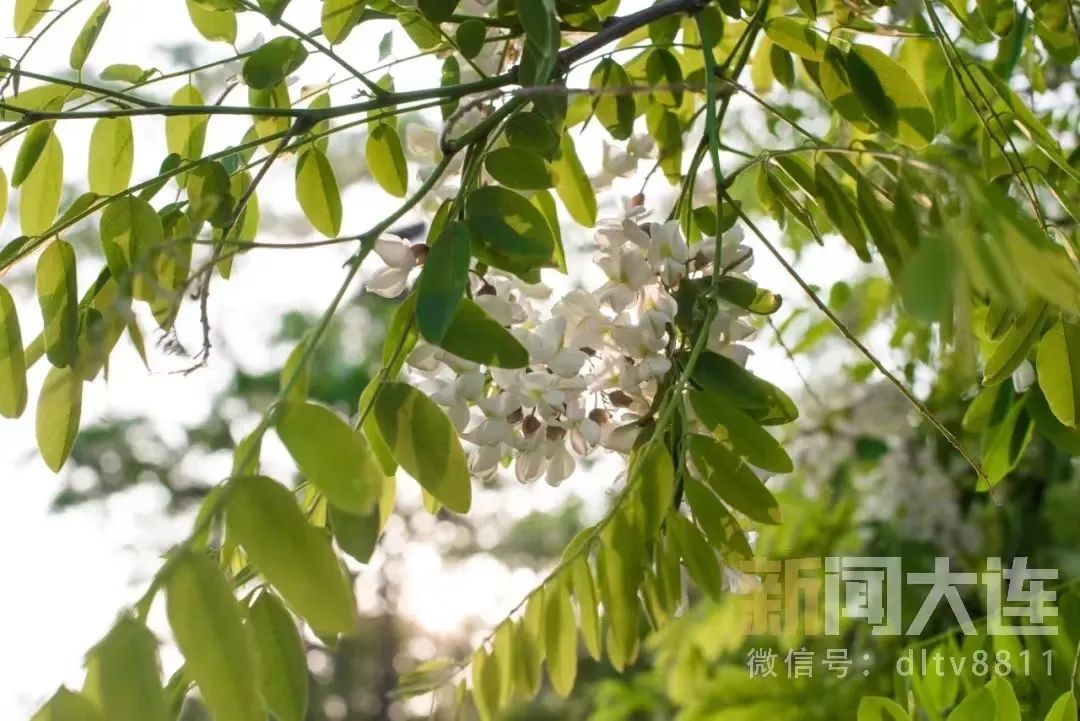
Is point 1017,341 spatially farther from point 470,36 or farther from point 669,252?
point 470,36

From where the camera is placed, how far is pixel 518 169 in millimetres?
494

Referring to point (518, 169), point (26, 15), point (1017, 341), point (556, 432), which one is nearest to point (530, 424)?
point (556, 432)

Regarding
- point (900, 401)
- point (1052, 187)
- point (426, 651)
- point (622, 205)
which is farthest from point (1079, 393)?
point (426, 651)

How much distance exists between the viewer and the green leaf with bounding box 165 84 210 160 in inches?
23.7

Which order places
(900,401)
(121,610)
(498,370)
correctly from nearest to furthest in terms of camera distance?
(121,610)
(498,370)
(900,401)

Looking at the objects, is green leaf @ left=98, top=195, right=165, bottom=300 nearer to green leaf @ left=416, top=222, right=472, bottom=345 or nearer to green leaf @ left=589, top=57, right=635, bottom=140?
green leaf @ left=416, top=222, right=472, bottom=345

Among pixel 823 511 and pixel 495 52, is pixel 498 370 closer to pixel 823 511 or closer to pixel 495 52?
pixel 495 52

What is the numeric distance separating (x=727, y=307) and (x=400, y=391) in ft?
0.59

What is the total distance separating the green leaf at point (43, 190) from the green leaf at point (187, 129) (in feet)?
0.20

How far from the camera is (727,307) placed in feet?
1.73

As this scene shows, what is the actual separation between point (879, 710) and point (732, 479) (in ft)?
0.59

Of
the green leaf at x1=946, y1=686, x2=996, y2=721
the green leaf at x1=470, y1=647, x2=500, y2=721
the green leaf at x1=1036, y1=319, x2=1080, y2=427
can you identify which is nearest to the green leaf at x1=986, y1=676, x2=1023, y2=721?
the green leaf at x1=946, y1=686, x2=996, y2=721

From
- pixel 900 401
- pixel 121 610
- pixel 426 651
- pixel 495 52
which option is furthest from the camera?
pixel 426 651

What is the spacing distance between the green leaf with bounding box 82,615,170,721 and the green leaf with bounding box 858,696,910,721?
1.28ft
